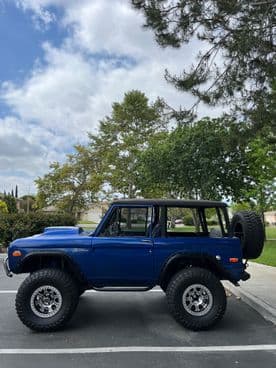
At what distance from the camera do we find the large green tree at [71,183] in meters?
39.8

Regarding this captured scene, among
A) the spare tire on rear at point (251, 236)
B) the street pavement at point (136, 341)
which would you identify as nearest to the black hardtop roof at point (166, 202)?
the spare tire on rear at point (251, 236)

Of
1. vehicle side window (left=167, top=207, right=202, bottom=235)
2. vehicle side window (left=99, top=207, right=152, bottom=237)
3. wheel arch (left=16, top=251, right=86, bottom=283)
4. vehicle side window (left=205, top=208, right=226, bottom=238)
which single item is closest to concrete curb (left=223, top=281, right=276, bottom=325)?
vehicle side window (left=205, top=208, right=226, bottom=238)

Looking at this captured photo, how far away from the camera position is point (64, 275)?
6625mm

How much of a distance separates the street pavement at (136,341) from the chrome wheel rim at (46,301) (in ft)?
1.00

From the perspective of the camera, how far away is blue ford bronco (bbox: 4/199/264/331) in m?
6.52

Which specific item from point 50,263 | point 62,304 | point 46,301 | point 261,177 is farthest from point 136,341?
point 261,177

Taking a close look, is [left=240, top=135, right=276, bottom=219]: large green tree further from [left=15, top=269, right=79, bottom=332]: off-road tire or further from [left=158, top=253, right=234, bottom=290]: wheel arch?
[left=15, top=269, right=79, bottom=332]: off-road tire

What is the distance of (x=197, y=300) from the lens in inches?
260

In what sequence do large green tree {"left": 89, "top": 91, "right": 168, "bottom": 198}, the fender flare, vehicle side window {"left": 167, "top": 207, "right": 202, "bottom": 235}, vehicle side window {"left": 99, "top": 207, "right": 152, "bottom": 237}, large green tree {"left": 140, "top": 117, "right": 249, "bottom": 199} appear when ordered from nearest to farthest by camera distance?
the fender flare < vehicle side window {"left": 99, "top": 207, "right": 152, "bottom": 237} < vehicle side window {"left": 167, "top": 207, "right": 202, "bottom": 235} < large green tree {"left": 140, "top": 117, "right": 249, "bottom": 199} < large green tree {"left": 89, "top": 91, "right": 168, "bottom": 198}

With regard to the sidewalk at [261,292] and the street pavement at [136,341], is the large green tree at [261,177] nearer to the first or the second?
the sidewalk at [261,292]

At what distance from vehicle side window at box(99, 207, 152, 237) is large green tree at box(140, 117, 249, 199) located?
1874cm

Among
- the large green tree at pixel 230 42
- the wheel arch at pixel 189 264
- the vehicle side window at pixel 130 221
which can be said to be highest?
the large green tree at pixel 230 42

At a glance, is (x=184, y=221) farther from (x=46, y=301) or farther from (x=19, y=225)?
(x=19, y=225)

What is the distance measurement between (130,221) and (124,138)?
33.9m
